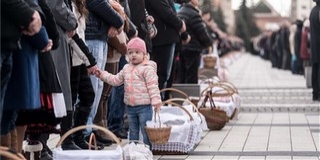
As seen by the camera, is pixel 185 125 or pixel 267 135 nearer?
pixel 185 125

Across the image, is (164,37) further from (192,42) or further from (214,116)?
(192,42)

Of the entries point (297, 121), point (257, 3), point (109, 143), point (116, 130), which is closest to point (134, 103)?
point (109, 143)

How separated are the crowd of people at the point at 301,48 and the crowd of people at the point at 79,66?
4.18 m

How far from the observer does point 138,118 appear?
8711 mm

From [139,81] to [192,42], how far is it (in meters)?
6.91

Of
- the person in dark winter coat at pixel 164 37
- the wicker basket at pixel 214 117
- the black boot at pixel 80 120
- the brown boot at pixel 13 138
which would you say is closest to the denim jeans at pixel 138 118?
the black boot at pixel 80 120

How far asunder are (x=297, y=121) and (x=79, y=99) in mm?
5186

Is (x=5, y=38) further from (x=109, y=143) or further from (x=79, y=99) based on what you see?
(x=109, y=143)

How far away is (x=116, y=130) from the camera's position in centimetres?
1034

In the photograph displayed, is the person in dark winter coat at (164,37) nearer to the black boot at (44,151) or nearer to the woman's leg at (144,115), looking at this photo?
the woman's leg at (144,115)

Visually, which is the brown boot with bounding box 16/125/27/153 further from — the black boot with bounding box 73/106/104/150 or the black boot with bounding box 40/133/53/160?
the black boot with bounding box 73/106/104/150

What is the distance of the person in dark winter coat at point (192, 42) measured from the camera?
14734 mm

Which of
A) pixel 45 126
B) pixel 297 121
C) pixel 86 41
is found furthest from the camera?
pixel 297 121

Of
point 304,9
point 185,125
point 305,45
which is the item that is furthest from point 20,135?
point 304,9
